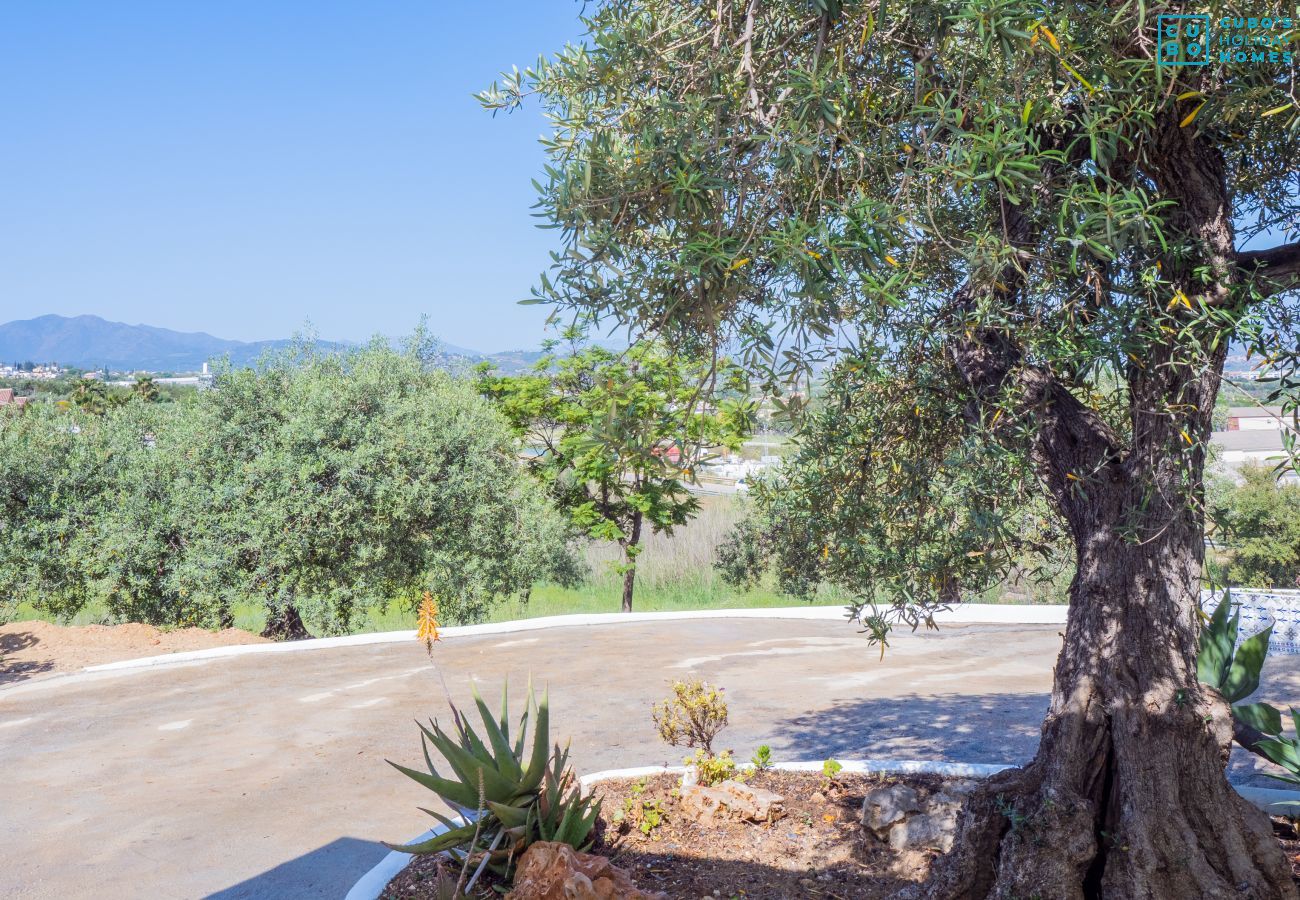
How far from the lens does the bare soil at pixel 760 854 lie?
4262mm

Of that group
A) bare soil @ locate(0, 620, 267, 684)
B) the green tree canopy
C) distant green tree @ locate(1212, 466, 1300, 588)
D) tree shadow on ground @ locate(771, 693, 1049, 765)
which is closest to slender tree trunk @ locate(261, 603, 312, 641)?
bare soil @ locate(0, 620, 267, 684)

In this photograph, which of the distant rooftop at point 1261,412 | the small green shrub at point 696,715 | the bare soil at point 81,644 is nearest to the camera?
the distant rooftop at point 1261,412

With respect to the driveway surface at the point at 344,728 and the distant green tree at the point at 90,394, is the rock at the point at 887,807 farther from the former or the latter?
the distant green tree at the point at 90,394

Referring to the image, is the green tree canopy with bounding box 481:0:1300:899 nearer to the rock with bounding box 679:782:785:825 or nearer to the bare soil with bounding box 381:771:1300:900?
the bare soil with bounding box 381:771:1300:900

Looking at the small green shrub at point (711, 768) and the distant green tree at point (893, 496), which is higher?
the distant green tree at point (893, 496)

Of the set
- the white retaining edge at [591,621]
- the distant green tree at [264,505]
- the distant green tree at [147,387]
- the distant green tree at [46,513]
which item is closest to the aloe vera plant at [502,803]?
the white retaining edge at [591,621]

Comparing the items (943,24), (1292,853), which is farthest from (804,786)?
(943,24)

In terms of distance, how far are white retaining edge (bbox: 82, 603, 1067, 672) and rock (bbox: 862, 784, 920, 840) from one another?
8.59 metres

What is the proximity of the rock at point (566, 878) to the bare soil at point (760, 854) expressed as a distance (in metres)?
0.48

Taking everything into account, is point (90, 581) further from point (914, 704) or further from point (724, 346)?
point (724, 346)

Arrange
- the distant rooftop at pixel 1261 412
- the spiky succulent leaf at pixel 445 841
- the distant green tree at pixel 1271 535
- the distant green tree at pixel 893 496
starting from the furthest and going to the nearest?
the distant green tree at pixel 1271 535 → the distant green tree at pixel 893 496 → the spiky succulent leaf at pixel 445 841 → the distant rooftop at pixel 1261 412

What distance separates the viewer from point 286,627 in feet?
55.4

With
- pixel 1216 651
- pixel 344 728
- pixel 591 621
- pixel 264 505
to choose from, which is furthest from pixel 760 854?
pixel 264 505

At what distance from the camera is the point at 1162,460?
332cm
